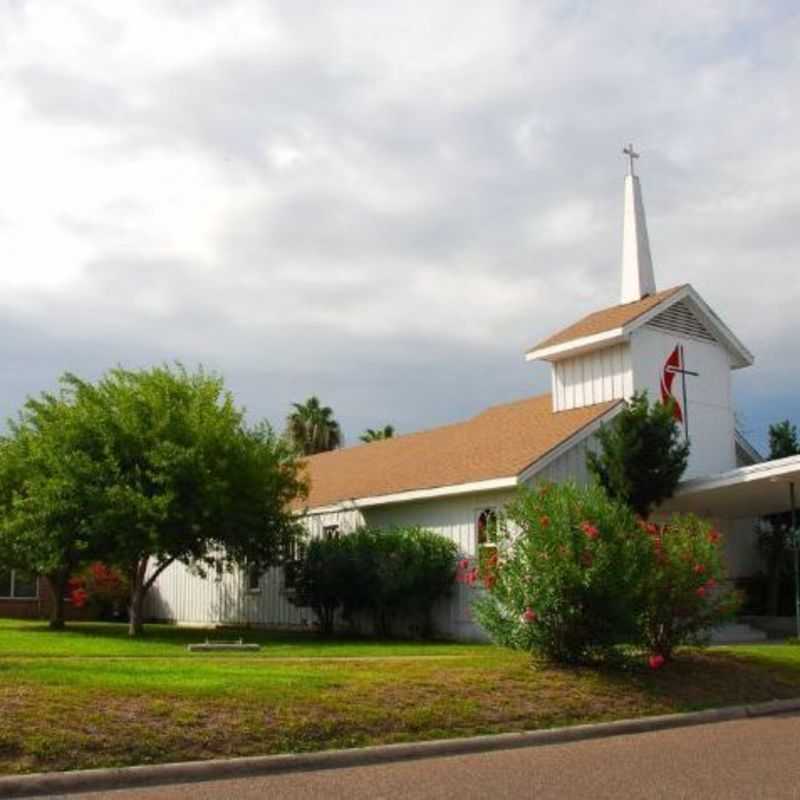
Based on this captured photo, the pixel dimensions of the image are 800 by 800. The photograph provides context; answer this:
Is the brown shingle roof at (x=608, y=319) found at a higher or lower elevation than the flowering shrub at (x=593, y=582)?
higher

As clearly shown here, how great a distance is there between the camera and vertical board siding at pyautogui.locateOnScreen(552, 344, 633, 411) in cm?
2548

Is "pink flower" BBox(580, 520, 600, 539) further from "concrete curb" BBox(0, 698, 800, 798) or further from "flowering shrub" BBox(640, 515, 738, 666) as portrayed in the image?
"concrete curb" BBox(0, 698, 800, 798)

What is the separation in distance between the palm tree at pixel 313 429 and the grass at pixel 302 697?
38706 millimetres

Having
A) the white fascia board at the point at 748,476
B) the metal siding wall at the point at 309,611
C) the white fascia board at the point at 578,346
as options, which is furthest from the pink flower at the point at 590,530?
the white fascia board at the point at 578,346

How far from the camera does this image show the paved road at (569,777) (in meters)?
8.45

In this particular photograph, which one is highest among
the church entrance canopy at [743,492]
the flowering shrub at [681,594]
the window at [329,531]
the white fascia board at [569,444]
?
the white fascia board at [569,444]


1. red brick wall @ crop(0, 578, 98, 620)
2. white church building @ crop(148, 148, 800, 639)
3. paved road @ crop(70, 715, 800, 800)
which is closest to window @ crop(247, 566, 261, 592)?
white church building @ crop(148, 148, 800, 639)

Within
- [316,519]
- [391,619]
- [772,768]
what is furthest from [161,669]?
[316,519]

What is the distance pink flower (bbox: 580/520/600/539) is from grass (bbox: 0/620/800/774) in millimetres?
1695

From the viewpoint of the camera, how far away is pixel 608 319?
2655 cm

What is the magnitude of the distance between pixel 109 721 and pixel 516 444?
52.6 ft

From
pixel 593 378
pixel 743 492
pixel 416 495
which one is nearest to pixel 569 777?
pixel 743 492

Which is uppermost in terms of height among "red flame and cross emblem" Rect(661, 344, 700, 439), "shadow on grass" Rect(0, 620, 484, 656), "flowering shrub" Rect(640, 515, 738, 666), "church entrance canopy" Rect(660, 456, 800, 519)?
"red flame and cross emblem" Rect(661, 344, 700, 439)

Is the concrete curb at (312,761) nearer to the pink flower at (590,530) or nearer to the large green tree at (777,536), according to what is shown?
the pink flower at (590,530)
